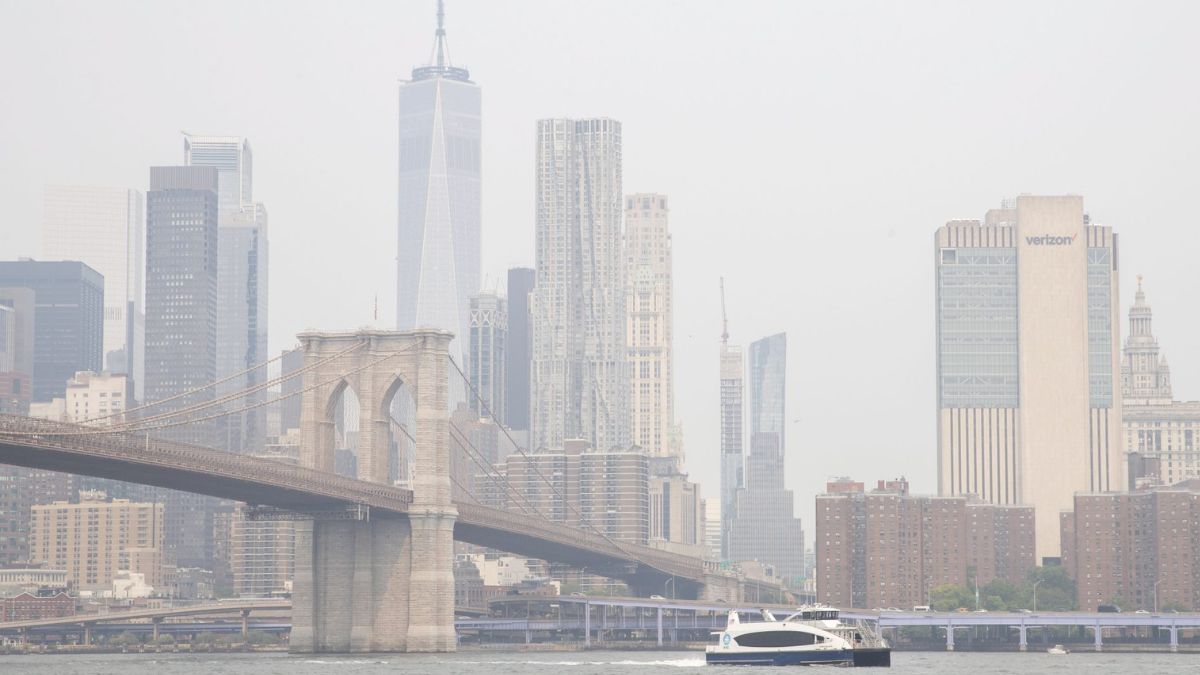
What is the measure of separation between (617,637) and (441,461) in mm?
54314

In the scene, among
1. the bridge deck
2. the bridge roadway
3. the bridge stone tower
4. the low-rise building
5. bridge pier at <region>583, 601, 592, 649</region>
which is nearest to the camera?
the bridge deck

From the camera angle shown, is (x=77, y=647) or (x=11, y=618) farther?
(x=11, y=618)

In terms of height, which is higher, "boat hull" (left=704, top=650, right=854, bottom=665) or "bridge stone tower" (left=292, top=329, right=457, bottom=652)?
"bridge stone tower" (left=292, top=329, right=457, bottom=652)

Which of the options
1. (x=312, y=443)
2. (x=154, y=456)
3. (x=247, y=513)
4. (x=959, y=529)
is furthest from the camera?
(x=959, y=529)

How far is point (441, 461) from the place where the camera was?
125 metres

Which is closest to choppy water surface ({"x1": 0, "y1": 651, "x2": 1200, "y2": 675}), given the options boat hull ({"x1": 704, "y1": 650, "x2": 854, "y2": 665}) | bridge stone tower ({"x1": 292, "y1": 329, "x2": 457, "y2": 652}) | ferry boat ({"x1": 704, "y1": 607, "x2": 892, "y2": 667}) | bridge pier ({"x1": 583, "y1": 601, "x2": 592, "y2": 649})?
boat hull ({"x1": 704, "y1": 650, "x2": 854, "y2": 665})

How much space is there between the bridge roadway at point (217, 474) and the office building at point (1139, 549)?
57.4m

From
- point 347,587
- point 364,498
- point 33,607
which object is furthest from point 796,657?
point 33,607

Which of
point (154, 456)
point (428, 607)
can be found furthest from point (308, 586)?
point (154, 456)

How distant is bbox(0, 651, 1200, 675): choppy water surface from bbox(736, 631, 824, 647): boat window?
54.7 inches

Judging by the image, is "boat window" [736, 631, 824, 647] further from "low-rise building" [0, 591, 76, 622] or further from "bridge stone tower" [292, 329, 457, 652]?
"low-rise building" [0, 591, 76, 622]

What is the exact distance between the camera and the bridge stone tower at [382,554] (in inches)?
4828

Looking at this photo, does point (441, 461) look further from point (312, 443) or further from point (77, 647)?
point (77, 647)

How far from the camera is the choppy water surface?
101 meters
